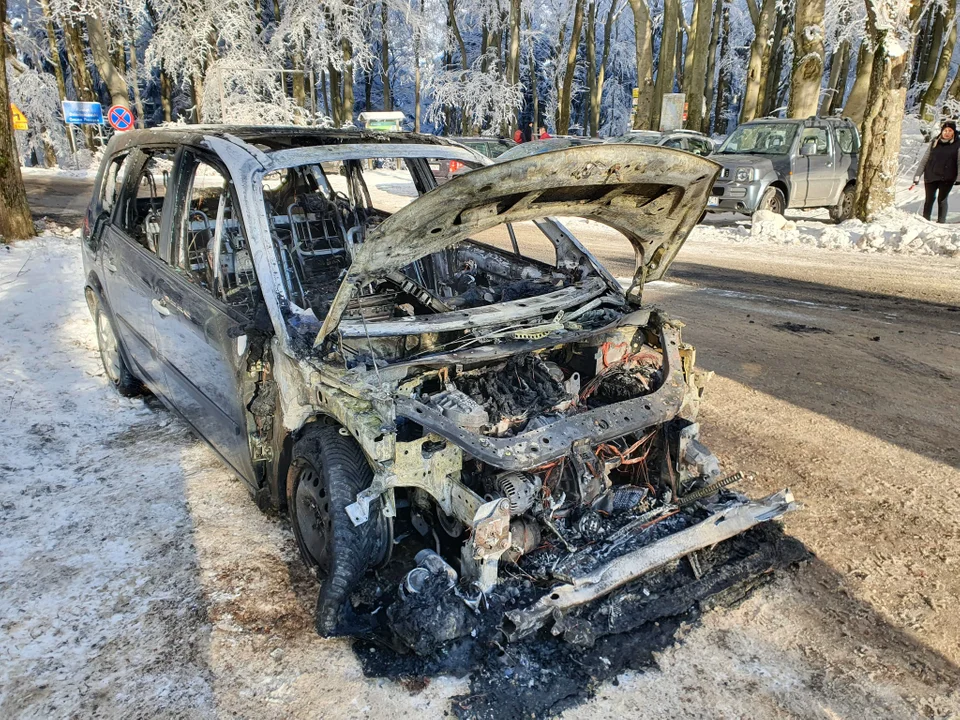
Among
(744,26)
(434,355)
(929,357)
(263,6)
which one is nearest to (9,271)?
(434,355)

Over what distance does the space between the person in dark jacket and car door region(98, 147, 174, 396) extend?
42.9ft

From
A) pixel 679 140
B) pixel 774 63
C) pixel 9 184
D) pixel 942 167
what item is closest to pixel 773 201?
pixel 942 167

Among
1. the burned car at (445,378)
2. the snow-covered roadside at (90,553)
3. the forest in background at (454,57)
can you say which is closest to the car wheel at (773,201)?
the forest in background at (454,57)

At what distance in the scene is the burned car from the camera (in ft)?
9.50

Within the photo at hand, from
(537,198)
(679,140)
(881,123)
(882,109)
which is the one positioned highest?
(882,109)

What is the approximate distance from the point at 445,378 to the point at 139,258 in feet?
8.09

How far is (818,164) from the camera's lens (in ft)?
47.2

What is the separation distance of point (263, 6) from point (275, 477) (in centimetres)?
3198

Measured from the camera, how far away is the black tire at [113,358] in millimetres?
5371

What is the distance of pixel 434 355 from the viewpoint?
3.22 metres

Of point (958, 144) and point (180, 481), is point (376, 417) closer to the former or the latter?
point (180, 481)

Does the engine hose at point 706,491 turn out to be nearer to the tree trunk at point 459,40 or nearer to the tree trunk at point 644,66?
Result: the tree trunk at point 644,66

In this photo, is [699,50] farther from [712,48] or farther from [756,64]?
[712,48]

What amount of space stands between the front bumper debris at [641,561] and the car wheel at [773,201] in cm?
1202
